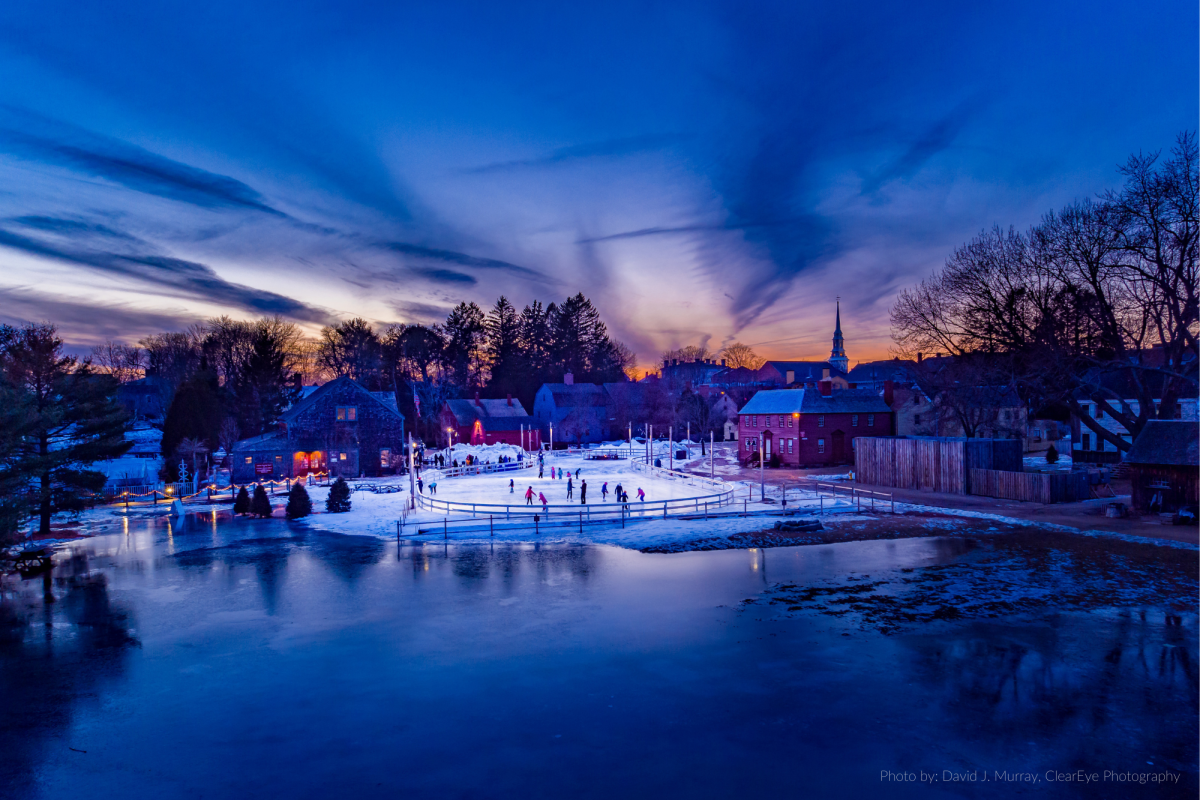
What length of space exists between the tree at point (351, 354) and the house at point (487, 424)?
16.4m

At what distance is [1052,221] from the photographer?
126ft

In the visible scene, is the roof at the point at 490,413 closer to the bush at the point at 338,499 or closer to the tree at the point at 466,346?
the tree at the point at 466,346

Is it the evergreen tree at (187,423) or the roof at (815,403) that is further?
the roof at (815,403)

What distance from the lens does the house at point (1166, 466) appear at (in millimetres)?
26641

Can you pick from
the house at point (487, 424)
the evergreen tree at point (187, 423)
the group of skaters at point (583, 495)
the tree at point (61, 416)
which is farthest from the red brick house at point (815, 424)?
the evergreen tree at point (187, 423)

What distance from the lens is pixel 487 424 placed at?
2884 inches

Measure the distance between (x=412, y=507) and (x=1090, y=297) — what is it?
42551 millimetres

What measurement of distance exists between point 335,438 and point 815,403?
131ft

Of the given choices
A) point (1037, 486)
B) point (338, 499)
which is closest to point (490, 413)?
point (338, 499)

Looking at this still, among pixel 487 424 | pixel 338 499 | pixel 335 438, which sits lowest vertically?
pixel 338 499

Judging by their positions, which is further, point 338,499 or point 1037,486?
point 338,499

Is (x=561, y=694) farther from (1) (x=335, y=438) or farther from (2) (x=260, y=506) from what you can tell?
(1) (x=335, y=438)

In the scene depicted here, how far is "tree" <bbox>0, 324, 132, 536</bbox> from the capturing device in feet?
87.5

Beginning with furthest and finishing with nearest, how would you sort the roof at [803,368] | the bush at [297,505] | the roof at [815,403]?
the roof at [803,368], the roof at [815,403], the bush at [297,505]
